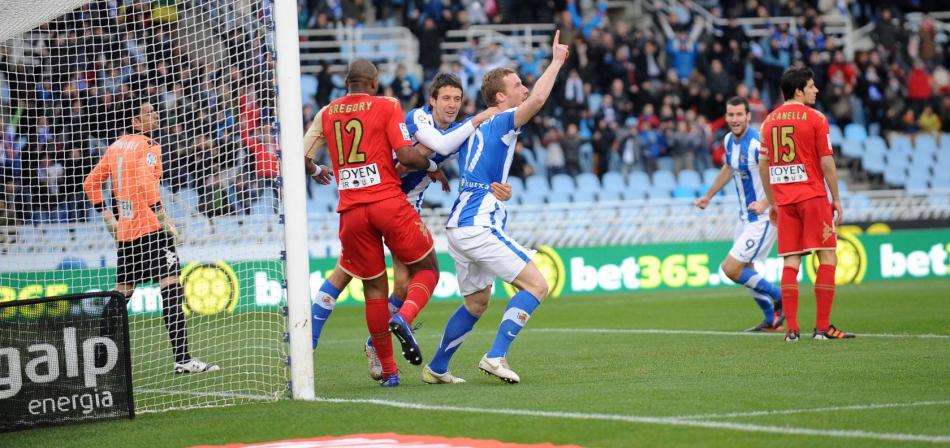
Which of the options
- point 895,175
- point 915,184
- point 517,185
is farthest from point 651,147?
point 915,184

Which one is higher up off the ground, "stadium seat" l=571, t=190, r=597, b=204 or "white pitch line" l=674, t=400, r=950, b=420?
"stadium seat" l=571, t=190, r=597, b=204

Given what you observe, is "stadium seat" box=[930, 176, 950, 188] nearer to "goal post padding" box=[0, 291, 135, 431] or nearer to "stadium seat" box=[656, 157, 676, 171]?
"stadium seat" box=[656, 157, 676, 171]

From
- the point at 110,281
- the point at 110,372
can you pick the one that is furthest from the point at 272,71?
the point at 110,281

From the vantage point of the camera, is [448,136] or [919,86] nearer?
[448,136]

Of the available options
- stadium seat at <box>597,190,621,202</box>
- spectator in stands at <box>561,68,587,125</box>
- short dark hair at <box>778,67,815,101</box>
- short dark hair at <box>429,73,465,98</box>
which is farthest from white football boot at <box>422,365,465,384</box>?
spectator in stands at <box>561,68,587,125</box>

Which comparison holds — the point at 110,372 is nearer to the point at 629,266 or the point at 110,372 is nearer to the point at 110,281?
the point at 110,281

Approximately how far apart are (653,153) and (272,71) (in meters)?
18.5

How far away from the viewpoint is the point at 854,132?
2858 cm

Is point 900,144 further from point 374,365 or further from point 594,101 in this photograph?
point 374,365

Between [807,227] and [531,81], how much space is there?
14044 mm

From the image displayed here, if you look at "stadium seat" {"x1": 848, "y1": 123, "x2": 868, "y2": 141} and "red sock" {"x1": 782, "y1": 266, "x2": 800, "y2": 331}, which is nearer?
"red sock" {"x1": 782, "y1": 266, "x2": 800, "y2": 331}

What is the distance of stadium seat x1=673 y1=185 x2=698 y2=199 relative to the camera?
25.0 m

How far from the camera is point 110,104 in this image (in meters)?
9.92

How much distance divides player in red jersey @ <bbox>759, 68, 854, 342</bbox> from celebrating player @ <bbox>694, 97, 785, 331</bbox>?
163 cm
